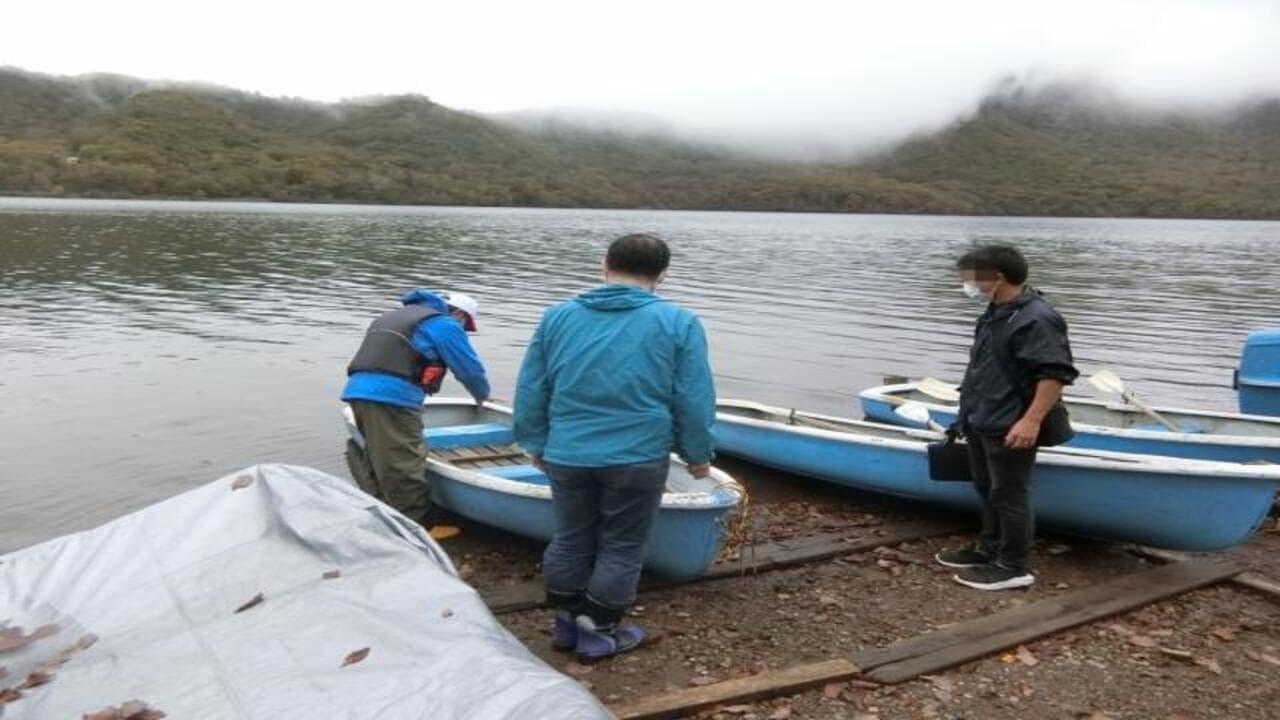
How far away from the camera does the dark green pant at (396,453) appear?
7664 mm

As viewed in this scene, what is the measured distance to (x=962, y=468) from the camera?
7.22 meters

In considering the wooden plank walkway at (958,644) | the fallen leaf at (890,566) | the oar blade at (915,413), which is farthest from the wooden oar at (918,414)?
the wooden plank walkway at (958,644)

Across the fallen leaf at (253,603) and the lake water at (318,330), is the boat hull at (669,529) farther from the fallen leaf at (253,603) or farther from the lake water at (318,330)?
the lake water at (318,330)

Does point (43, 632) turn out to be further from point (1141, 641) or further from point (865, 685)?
point (1141, 641)

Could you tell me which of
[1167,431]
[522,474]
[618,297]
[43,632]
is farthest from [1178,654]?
[43,632]

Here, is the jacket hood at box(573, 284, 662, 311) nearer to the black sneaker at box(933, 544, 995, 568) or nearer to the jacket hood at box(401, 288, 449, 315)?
the jacket hood at box(401, 288, 449, 315)

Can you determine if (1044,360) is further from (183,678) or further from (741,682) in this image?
(183,678)

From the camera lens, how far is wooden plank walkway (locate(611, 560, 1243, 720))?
5.05 meters

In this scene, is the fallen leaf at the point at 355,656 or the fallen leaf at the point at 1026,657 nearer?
the fallen leaf at the point at 355,656

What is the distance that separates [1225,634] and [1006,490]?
58.8 inches

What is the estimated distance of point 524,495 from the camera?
7.31 m

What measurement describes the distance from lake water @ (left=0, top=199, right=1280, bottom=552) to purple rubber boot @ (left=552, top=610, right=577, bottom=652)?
6.11m

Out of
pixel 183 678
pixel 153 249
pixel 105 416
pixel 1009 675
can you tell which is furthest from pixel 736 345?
pixel 153 249

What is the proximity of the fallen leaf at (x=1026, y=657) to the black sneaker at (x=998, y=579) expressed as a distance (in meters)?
1.00
